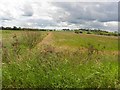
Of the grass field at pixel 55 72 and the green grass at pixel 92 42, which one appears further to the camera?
the green grass at pixel 92 42

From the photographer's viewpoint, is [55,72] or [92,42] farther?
[92,42]

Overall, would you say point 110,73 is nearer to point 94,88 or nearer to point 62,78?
point 94,88

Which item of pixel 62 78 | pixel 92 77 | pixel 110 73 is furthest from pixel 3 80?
pixel 110 73

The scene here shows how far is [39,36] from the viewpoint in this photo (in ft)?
59.8

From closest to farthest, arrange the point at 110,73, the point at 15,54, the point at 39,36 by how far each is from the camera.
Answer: the point at 110,73
the point at 15,54
the point at 39,36

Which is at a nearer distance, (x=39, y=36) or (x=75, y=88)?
(x=75, y=88)

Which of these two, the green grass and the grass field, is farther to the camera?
the green grass

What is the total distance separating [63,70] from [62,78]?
0.34 m

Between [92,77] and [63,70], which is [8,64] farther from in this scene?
[92,77]

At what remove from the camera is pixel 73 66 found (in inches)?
309

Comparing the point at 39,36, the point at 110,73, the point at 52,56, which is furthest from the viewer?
the point at 39,36

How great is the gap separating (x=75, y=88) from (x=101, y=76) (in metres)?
0.72

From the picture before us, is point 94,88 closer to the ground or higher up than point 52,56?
closer to the ground

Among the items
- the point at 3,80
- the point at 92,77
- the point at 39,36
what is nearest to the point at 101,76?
the point at 92,77
